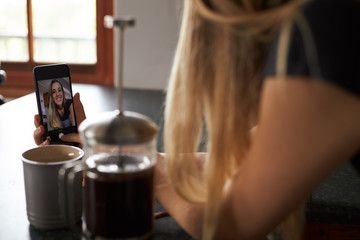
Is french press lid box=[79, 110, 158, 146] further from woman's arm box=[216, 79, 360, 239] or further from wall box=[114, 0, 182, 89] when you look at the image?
wall box=[114, 0, 182, 89]

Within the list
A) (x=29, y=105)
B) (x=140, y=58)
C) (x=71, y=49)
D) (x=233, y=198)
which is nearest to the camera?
(x=233, y=198)

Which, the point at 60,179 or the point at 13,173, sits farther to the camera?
the point at 13,173

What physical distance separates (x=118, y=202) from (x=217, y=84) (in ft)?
0.69

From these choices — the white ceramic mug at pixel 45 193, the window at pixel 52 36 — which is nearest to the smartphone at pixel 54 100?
the white ceramic mug at pixel 45 193

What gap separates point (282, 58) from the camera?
55cm

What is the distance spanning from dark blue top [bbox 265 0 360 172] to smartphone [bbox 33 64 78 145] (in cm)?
55

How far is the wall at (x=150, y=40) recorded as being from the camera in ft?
6.57

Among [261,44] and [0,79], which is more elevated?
[261,44]

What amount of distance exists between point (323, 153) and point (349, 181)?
0.53m

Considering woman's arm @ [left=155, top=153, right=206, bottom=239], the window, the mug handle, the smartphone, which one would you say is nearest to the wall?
the window

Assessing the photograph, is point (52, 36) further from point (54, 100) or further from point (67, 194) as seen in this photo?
point (67, 194)

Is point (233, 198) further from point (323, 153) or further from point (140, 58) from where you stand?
point (140, 58)

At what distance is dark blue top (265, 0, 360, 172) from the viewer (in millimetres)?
535

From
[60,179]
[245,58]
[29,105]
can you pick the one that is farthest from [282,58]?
[29,105]
